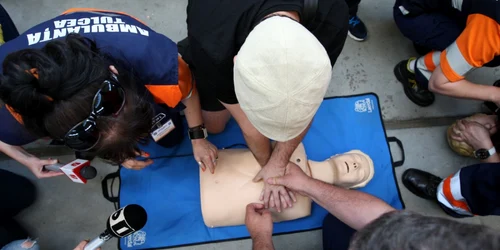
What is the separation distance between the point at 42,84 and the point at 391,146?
1.83 metres

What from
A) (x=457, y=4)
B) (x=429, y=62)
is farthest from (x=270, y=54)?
(x=429, y=62)

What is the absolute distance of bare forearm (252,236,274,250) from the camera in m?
1.48

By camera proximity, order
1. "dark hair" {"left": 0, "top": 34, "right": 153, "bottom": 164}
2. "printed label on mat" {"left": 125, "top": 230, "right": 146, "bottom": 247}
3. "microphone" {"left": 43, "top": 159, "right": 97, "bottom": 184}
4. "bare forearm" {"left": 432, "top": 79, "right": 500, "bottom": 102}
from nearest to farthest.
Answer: "dark hair" {"left": 0, "top": 34, "right": 153, "bottom": 164}, "microphone" {"left": 43, "top": 159, "right": 97, "bottom": 184}, "bare forearm" {"left": 432, "top": 79, "right": 500, "bottom": 102}, "printed label on mat" {"left": 125, "top": 230, "right": 146, "bottom": 247}

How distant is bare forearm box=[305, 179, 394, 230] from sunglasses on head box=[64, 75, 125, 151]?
936mm

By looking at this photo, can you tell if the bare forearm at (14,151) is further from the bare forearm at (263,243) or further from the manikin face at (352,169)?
the manikin face at (352,169)

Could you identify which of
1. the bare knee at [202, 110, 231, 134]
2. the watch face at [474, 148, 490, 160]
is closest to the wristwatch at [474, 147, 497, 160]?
the watch face at [474, 148, 490, 160]

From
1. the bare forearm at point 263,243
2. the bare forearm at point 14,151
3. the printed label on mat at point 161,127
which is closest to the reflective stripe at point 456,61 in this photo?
the bare forearm at point 263,243

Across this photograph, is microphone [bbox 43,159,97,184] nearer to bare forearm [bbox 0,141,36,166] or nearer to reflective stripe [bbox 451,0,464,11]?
bare forearm [bbox 0,141,36,166]

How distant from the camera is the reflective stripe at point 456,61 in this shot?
5.33ft

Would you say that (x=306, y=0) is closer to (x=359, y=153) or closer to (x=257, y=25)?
(x=257, y=25)

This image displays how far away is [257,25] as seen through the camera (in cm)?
106

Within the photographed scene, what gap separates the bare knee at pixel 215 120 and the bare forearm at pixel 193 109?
0.40ft

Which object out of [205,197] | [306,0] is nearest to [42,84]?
[306,0]

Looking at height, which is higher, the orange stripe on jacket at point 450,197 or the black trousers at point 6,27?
the black trousers at point 6,27
